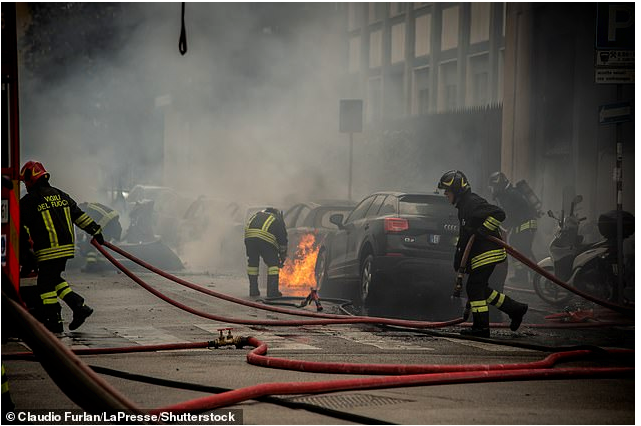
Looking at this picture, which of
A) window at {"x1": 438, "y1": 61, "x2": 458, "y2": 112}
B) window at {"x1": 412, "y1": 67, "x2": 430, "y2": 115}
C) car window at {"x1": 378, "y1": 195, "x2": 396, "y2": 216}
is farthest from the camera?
window at {"x1": 412, "y1": 67, "x2": 430, "y2": 115}

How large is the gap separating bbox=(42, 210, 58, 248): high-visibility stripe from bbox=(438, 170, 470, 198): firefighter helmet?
374cm

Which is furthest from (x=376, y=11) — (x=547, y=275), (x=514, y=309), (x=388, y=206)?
(x=514, y=309)

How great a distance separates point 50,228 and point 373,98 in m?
31.5

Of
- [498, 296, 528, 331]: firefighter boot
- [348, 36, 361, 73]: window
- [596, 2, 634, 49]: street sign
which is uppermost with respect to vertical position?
[348, 36, 361, 73]: window

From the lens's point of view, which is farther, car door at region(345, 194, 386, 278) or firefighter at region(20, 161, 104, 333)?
car door at region(345, 194, 386, 278)

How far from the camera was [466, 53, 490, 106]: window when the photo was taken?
3425 cm

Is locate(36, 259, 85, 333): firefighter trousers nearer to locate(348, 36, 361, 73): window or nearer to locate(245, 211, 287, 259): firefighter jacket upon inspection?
locate(245, 211, 287, 259): firefighter jacket

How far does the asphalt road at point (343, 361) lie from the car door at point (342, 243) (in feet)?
3.00

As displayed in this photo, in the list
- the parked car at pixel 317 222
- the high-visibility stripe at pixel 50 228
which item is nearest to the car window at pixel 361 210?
the parked car at pixel 317 222

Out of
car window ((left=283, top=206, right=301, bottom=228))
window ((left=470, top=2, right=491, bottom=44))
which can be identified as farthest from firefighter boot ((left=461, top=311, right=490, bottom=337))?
window ((left=470, top=2, right=491, bottom=44))

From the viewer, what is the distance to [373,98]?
42.0m

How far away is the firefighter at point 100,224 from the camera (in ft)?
65.5

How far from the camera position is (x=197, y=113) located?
138ft

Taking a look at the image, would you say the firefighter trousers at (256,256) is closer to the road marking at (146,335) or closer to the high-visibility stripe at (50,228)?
the road marking at (146,335)
